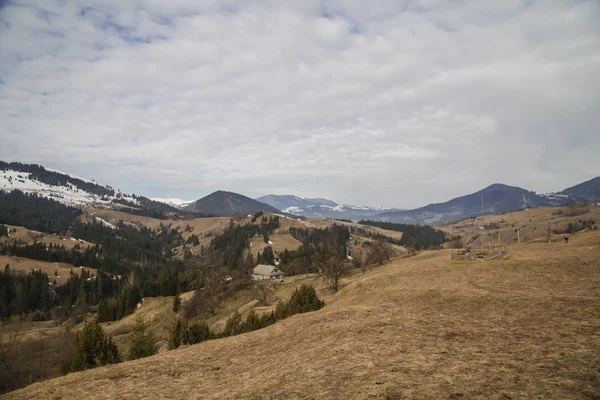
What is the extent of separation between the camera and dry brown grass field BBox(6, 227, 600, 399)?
11.1 meters

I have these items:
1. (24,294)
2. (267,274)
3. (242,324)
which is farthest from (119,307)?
(242,324)

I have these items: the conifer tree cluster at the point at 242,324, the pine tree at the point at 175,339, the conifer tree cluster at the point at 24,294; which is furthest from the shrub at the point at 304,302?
the conifer tree cluster at the point at 24,294

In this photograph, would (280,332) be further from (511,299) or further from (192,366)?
(511,299)

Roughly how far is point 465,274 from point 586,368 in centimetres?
2819

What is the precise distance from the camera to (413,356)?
Answer: 47.6 feet

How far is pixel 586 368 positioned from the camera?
36.4ft

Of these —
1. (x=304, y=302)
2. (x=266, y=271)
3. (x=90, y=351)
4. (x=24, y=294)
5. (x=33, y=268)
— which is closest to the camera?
(x=90, y=351)

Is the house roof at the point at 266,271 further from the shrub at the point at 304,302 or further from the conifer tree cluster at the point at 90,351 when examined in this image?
the conifer tree cluster at the point at 90,351

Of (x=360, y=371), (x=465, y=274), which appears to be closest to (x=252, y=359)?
(x=360, y=371)

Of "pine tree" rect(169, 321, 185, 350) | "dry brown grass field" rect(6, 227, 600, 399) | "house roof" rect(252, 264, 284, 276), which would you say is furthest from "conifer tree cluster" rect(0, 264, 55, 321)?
"dry brown grass field" rect(6, 227, 600, 399)

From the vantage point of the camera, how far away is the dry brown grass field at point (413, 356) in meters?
11.1

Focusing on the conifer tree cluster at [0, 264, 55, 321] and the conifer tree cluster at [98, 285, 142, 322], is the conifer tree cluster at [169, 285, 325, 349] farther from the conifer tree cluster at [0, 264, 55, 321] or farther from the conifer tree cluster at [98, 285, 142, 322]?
the conifer tree cluster at [0, 264, 55, 321]

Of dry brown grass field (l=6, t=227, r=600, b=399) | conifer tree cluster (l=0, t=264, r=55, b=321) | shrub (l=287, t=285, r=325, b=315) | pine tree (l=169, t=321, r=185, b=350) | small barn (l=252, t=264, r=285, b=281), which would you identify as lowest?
conifer tree cluster (l=0, t=264, r=55, b=321)

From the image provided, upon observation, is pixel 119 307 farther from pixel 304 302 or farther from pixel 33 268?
pixel 33 268
